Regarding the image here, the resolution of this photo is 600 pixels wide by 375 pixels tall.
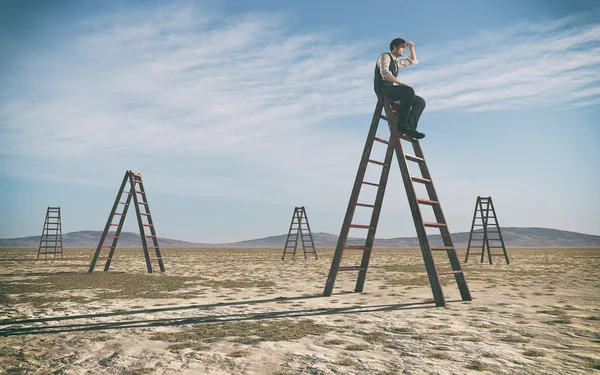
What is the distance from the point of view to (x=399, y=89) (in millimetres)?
6496

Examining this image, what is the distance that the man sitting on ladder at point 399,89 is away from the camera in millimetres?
6402

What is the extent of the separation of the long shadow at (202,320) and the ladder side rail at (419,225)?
0.24 meters

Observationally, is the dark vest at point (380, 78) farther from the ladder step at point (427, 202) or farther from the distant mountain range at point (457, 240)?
the distant mountain range at point (457, 240)

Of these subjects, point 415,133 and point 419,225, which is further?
point 415,133

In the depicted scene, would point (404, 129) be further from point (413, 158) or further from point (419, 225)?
point (419, 225)

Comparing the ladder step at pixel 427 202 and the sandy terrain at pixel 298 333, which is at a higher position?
the ladder step at pixel 427 202

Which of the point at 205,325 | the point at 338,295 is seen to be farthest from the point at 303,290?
the point at 205,325

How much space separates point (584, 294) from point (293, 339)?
5.94m

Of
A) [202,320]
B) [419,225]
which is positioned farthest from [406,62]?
[202,320]

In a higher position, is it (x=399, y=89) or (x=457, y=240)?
(x=399, y=89)

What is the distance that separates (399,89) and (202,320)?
14.4 feet

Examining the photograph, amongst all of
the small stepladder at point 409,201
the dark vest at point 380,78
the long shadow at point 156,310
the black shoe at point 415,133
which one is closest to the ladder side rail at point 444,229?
the small stepladder at point 409,201

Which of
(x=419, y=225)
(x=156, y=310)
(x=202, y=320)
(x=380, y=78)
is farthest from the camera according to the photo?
(x=380, y=78)

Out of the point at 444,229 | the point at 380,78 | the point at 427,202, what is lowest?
the point at 444,229
